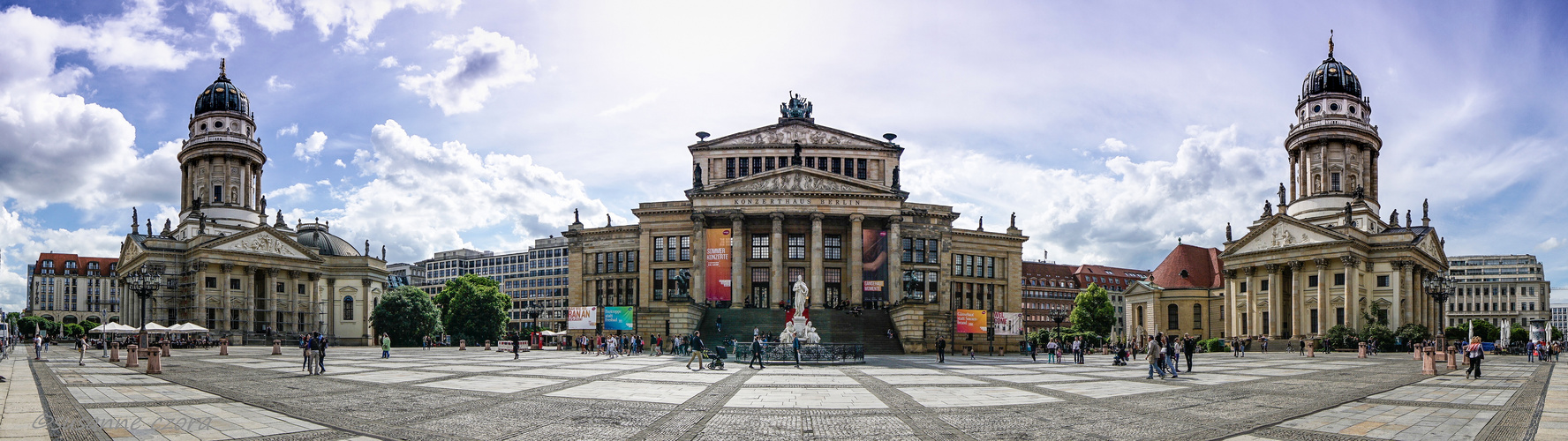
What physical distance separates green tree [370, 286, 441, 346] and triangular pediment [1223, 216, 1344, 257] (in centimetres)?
7163

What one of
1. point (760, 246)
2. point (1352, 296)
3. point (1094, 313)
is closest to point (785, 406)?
point (760, 246)

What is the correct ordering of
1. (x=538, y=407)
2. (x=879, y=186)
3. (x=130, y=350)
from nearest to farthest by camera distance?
(x=538, y=407)
(x=130, y=350)
(x=879, y=186)

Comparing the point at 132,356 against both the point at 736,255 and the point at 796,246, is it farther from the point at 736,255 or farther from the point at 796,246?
the point at 796,246

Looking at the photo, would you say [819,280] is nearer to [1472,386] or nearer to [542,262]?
[1472,386]

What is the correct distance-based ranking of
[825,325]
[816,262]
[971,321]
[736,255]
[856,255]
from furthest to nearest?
[816,262] < [736,255] < [856,255] < [971,321] < [825,325]

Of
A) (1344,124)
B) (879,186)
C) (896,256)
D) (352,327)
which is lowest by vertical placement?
(352,327)

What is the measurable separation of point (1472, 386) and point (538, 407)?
25.1m

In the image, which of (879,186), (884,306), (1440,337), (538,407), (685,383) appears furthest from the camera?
(879,186)

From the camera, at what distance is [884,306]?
69125mm

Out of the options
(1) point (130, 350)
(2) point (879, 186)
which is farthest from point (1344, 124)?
(1) point (130, 350)

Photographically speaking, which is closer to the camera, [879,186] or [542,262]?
[879,186]

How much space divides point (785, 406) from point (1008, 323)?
4956cm

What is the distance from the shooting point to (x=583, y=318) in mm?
64812

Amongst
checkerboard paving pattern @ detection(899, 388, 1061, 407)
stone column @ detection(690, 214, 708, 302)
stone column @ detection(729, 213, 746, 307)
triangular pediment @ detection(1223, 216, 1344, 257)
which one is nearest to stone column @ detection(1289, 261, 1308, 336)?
triangular pediment @ detection(1223, 216, 1344, 257)
